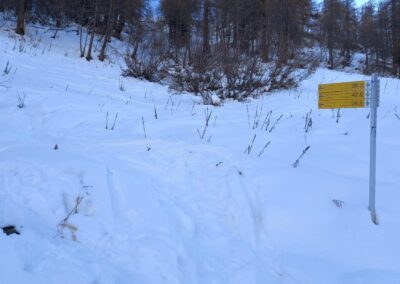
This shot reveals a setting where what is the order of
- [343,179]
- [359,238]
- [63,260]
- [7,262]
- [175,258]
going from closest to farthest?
[7,262]
[63,260]
[175,258]
[359,238]
[343,179]

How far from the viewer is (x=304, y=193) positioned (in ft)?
11.0

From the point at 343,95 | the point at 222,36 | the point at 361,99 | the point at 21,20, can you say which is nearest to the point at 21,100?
the point at 343,95

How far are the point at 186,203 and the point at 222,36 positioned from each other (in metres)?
10.5

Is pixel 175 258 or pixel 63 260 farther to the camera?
pixel 175 258

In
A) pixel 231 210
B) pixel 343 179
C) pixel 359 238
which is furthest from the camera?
pixel 343 179

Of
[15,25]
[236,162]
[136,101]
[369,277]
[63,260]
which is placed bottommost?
[369,277]

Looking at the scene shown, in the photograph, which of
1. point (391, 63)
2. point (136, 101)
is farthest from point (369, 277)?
point (391, 63)

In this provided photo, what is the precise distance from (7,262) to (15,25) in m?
16.6

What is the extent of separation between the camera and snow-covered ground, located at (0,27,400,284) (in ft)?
7.55

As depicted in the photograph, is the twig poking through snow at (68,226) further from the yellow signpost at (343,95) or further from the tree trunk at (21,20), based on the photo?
the tree trunk at (21,20)

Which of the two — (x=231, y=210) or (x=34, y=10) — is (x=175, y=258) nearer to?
(x=231, y=210)

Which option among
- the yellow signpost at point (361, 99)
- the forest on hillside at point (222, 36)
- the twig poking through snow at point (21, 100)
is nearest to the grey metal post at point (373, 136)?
the yellow signpost at point (361, 99)

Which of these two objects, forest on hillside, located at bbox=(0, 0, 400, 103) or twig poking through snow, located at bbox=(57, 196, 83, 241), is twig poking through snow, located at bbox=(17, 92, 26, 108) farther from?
forest on hillside, located at bbox=(0, 0, 400, 103)

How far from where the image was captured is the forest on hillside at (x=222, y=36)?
9156mm
